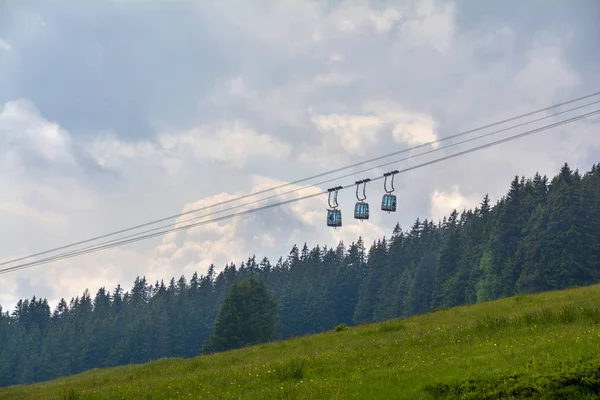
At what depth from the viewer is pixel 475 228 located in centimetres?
11081

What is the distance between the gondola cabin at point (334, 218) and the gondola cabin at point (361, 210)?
1.06 metres

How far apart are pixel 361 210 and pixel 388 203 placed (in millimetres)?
1654

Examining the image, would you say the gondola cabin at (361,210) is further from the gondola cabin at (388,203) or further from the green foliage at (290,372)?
the green foliage at (290,372)

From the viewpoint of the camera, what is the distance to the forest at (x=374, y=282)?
78188mm

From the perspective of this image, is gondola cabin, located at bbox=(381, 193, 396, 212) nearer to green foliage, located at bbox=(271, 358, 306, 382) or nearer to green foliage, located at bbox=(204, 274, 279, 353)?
green foliage, located at bbox=(271, 358, 306, 382)

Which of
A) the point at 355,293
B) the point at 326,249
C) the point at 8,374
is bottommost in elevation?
the point at 8,374

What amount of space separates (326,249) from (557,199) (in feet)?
351

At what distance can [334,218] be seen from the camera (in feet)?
107

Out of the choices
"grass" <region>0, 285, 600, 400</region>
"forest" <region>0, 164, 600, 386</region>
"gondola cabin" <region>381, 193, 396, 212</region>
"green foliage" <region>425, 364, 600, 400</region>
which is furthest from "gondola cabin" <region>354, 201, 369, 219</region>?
"forest" <region>0, 164, 600, 386</region>

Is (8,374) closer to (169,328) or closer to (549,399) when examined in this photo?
(169,328)

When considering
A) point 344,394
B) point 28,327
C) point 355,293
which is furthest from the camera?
point 28,327

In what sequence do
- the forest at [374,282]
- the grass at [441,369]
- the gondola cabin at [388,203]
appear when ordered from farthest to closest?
the forest at [374,282] < the gondola cabin at [388,203] < the grass at [441,369]

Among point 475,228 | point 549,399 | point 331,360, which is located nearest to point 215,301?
point 475,228

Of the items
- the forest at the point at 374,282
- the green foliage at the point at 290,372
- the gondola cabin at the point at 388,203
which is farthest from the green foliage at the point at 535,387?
the forest at the point at 374,282
